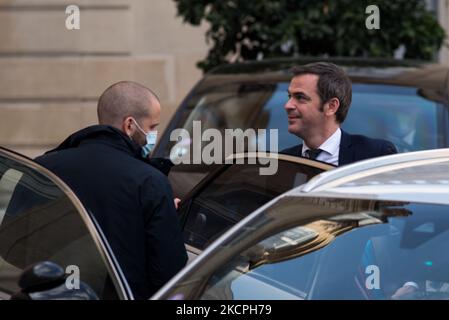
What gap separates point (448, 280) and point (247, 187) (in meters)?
1.53

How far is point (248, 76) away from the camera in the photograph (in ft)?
23.5

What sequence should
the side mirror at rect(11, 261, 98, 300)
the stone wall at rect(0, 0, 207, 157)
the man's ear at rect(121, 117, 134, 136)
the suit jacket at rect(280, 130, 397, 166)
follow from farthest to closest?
the stone wall at rect(0, 0, 207, 157) → the suit jacket at rect(280, 130, 397, 166) → the man's ear at rect(121, 117, 134, 136) → the side mirror at rect(11, 261, 98, 300)

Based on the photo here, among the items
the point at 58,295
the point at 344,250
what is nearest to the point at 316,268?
the point at 344,250

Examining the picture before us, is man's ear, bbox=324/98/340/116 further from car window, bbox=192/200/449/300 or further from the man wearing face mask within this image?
car window, bbox=192/200/449/300

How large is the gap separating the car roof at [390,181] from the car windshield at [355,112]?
217 centimetres

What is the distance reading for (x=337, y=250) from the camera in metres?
3.52

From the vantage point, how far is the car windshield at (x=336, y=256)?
3375mm

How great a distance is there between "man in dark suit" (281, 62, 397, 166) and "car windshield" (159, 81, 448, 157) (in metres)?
1.20

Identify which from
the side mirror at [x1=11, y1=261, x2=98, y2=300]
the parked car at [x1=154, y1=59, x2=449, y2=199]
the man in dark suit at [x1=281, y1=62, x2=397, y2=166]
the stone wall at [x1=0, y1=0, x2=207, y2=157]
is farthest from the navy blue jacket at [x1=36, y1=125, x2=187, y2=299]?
the stone wall at [x1=0, y1=0, x2=207, y2=157]

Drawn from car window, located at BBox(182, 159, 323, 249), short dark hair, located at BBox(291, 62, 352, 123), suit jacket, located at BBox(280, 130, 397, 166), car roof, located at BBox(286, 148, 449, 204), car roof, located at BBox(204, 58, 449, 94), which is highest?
short dark hair, located at BBox(291, 62, 352, 123)

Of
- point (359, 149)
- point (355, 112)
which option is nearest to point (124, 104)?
point (359, 149)

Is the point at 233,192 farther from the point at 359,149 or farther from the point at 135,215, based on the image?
the point at 135,215

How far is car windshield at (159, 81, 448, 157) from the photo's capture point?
6352 millimetres
